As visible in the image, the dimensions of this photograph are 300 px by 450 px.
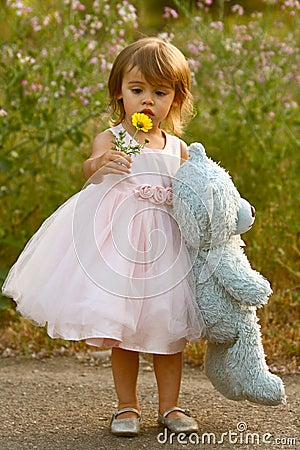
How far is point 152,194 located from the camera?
275cm

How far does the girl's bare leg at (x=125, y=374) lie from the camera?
9.24 feet

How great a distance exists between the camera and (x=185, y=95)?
296 cm

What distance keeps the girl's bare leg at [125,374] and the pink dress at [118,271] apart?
147mm

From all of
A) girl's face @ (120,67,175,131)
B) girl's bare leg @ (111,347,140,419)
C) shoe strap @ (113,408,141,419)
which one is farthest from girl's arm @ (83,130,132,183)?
shoe strap @ (113,408,141,419)

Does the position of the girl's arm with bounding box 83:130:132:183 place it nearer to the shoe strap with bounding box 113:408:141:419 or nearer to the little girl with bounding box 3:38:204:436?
the little girl with bounding box 3:38:204:436

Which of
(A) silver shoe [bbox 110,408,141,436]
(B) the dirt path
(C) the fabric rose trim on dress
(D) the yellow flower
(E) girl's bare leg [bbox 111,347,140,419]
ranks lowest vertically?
(B) the dirt path

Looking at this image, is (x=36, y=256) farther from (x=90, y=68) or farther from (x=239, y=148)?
(x=239, y=148)

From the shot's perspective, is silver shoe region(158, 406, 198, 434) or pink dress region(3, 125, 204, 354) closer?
pink dress region(3, 125, 204, 354)

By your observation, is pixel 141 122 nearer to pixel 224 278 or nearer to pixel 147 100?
pixel 147 100

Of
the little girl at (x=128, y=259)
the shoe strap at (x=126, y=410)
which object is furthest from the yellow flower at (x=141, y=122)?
the shoe strap at (x=126, y=410)

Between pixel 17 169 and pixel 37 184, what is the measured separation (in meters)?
0.34

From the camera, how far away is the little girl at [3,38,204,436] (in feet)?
8.67

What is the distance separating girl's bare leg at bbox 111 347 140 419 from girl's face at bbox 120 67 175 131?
76 cm

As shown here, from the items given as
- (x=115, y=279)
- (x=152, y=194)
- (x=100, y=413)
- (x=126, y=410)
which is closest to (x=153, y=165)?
→ (x=152, y=194)
